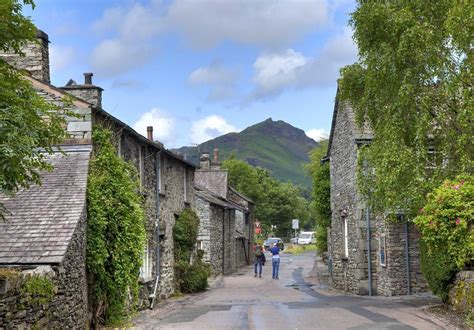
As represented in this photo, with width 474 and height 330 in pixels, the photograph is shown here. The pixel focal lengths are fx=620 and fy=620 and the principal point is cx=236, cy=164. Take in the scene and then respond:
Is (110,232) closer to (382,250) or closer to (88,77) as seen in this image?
(88,77)

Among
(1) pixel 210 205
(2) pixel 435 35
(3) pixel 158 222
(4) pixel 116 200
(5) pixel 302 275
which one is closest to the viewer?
(4) pixel 116 200

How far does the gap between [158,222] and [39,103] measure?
14646 mm

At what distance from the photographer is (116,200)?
51.1 feet

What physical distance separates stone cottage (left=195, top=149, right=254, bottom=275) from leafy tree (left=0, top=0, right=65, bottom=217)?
27.2m

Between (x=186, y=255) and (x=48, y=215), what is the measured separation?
46.3 ft

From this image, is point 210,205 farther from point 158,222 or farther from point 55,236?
point 55,236

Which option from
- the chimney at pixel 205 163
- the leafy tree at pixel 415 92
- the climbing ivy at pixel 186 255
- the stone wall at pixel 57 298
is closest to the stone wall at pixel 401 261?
the leafy tree at pixel 415 92

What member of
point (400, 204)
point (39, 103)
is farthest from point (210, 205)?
point (39, 103)

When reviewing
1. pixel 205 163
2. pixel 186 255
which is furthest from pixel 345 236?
pixel 205 163

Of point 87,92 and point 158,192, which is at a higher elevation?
point 87,92

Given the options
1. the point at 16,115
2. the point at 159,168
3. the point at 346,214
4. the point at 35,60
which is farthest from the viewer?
the point at 346,214

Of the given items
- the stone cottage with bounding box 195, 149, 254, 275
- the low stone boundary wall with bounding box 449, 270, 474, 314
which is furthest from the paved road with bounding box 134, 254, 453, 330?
the stone cottage with bounding box 195, 149, 254, 275

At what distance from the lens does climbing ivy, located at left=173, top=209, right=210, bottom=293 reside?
26531mm

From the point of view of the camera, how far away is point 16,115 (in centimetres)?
780
